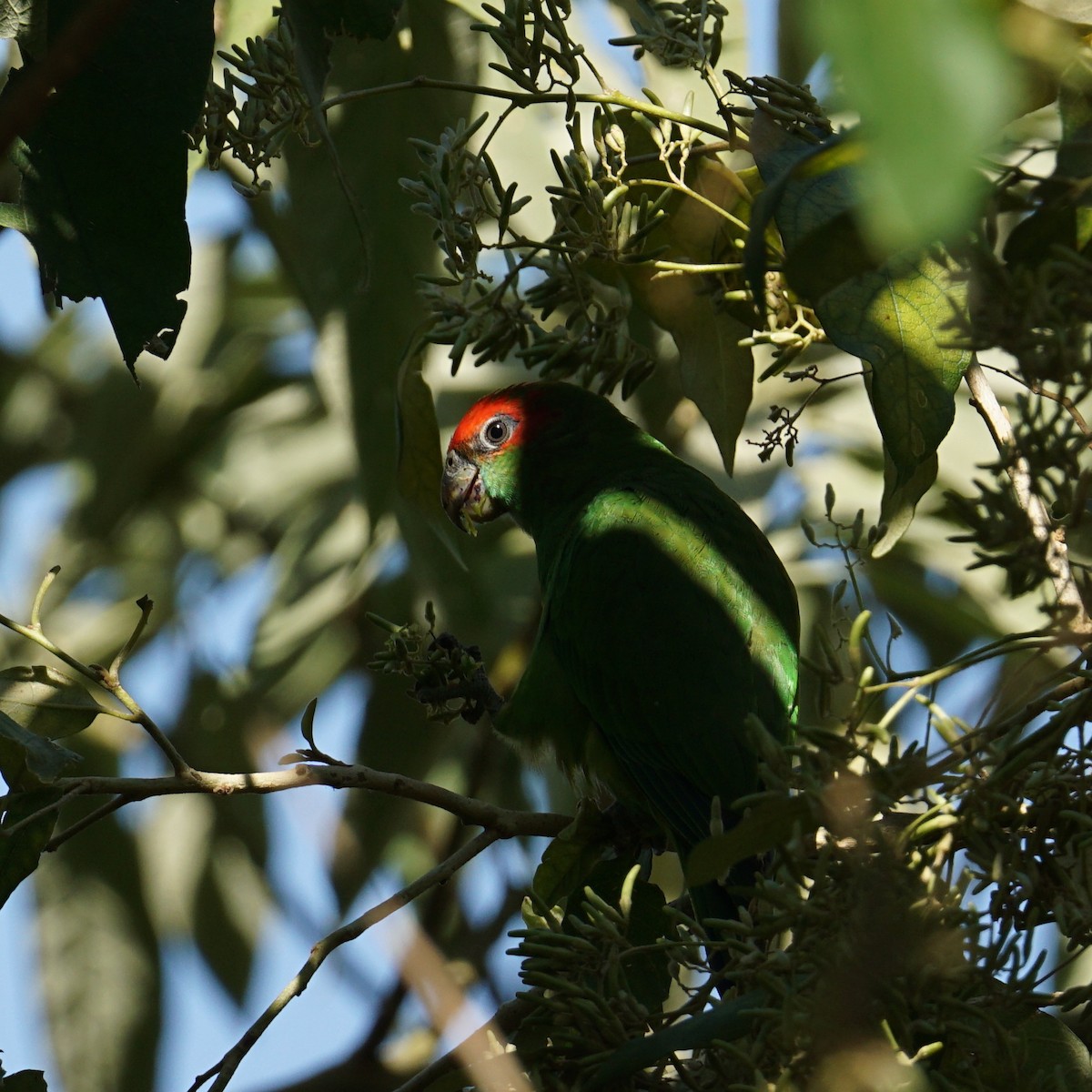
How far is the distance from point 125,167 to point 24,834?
726 mm

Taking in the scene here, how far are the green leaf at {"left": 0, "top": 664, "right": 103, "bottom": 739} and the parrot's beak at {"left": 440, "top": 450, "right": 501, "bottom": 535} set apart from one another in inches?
67.3

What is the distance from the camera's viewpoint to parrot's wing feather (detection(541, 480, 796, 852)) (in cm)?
228

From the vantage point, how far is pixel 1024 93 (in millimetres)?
1223

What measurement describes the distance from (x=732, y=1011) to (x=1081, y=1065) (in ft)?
1.27

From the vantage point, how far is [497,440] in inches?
125

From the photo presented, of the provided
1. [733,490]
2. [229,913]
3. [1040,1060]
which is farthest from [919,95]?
[229,913]

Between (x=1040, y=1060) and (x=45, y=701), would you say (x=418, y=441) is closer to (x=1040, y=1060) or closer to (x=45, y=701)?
(x=45, y=701)

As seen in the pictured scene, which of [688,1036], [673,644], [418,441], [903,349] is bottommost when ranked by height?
[688,1036]

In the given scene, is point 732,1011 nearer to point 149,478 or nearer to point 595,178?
point 595,178

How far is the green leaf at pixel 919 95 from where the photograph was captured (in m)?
0.40

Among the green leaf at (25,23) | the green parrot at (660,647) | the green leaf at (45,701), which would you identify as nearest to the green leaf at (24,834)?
the green leaf at (45,701)

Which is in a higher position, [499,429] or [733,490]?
[499,429]

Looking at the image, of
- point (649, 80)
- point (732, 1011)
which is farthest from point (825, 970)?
point (649, 80)

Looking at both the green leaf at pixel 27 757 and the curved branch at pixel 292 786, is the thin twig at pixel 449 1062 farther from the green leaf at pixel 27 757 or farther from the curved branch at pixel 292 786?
the green leaf at pixel 27 757
